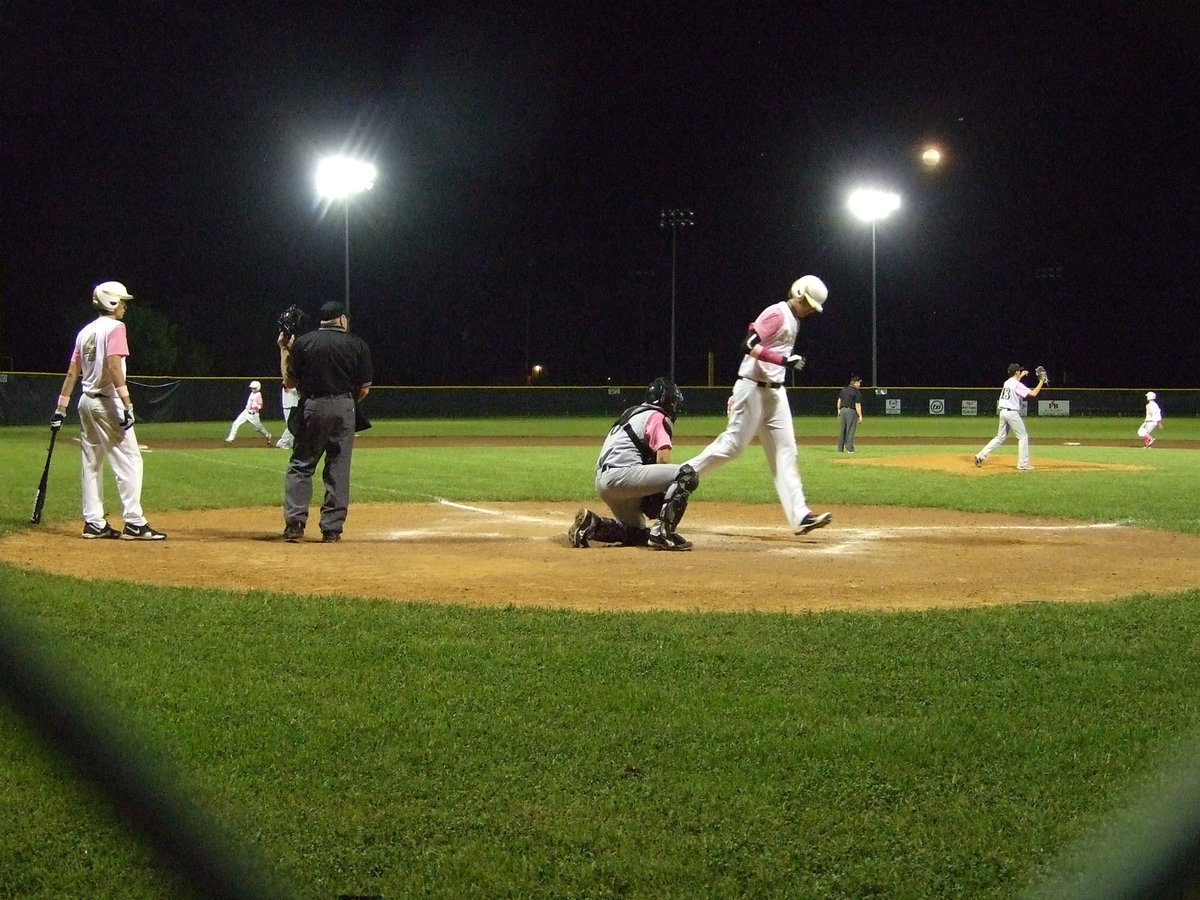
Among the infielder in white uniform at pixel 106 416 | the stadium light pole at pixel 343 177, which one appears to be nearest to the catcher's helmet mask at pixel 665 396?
the infielder in white uniform at pixel 106 416

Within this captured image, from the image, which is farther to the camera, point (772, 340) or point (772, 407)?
point (772, 407)

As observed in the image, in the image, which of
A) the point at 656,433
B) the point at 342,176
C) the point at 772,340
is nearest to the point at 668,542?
the point at 656,433

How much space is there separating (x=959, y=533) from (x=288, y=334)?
6290 millimetres

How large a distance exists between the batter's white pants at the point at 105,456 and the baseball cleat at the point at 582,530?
11.6 ft

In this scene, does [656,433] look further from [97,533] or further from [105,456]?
[97,533]

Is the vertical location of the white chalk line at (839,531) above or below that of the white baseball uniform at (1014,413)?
below

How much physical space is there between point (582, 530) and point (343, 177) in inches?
1260

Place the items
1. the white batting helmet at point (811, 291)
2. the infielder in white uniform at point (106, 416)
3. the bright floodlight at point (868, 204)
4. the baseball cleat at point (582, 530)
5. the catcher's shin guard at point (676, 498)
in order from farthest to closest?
1. the bright floodlight at point (868, 204)
2. the white batting helmet at point (811, 291)
3. the baseball cleat at point (582, 530)
4. the infielder in white uniform at point (106, 416)
5. the catcher's shin guard at point (676, 498)

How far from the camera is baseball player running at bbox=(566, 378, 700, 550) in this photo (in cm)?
960

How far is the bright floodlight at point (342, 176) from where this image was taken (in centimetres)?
3928

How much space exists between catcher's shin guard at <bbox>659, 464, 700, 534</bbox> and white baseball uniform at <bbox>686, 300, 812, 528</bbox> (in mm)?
241

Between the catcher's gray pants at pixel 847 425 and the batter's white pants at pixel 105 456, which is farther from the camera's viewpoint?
the catcher's gray pants at pixel 847 425

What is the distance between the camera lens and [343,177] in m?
39.2

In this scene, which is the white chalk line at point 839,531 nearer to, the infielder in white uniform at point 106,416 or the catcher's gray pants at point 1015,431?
the infielder in white uniform at point 106,416
